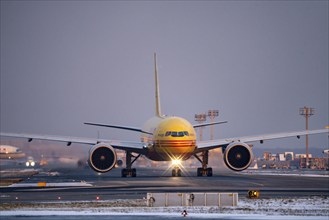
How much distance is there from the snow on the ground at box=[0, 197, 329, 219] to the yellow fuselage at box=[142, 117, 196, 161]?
2530 centimetres

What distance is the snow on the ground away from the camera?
27750 mm

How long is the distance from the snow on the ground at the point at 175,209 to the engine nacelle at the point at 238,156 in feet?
80.6

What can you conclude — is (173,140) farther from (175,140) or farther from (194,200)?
(194,200)

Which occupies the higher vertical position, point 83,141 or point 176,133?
point 176,133

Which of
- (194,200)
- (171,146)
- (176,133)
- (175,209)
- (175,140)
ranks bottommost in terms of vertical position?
(175,209)

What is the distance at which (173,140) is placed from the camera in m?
58.3

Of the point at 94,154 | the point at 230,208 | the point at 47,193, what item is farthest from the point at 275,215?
the point at 94,154

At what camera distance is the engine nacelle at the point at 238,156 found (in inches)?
2277

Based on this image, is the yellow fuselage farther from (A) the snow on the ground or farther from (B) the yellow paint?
(A) the snow on the ground

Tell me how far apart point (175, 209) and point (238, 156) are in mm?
28888

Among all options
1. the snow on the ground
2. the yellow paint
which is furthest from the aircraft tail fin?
the snow on the ground

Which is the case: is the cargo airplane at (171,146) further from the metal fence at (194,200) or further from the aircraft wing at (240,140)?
the metal fence at (194,200)

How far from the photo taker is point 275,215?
27.3 m

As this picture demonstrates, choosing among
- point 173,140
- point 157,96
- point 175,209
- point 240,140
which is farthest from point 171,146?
point 175,209
